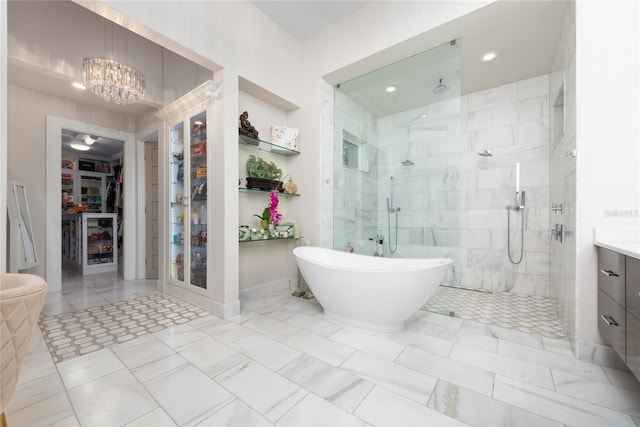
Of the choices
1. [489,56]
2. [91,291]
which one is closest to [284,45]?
[489,56]

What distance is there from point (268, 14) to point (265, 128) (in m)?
1.17

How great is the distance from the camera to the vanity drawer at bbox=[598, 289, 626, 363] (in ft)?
4.32

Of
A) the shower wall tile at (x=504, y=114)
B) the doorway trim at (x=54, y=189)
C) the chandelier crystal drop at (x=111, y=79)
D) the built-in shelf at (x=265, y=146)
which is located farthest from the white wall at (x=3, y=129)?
the shower wall tile at (x=504, y=114)

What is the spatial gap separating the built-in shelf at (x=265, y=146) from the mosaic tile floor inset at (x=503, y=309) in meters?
2.27

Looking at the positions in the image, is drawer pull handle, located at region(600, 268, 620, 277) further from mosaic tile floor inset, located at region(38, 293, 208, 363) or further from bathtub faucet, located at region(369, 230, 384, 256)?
mosaic tile floor inset, located at region(38, 293, 208, 363)

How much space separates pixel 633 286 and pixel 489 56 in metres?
2.45

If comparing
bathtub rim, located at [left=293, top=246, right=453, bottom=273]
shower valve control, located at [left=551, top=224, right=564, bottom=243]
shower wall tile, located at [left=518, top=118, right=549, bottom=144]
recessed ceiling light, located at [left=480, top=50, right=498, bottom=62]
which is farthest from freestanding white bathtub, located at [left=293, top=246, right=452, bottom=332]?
shower wall tile, located at [left=518, top=118, right=549, bottom=144]

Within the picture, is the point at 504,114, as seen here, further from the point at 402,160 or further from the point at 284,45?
the point at 284,45

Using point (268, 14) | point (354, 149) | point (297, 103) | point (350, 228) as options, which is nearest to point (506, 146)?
point (354, 149)

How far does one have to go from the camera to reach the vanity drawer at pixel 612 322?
1.32 m

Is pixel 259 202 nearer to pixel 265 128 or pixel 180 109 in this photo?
pixel 265 128

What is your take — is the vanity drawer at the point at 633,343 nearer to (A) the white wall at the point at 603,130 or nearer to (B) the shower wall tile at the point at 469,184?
(A) the white wall at the point at 603,130

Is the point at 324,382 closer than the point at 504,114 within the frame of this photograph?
→ Yes

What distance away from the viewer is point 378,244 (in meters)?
3.05
